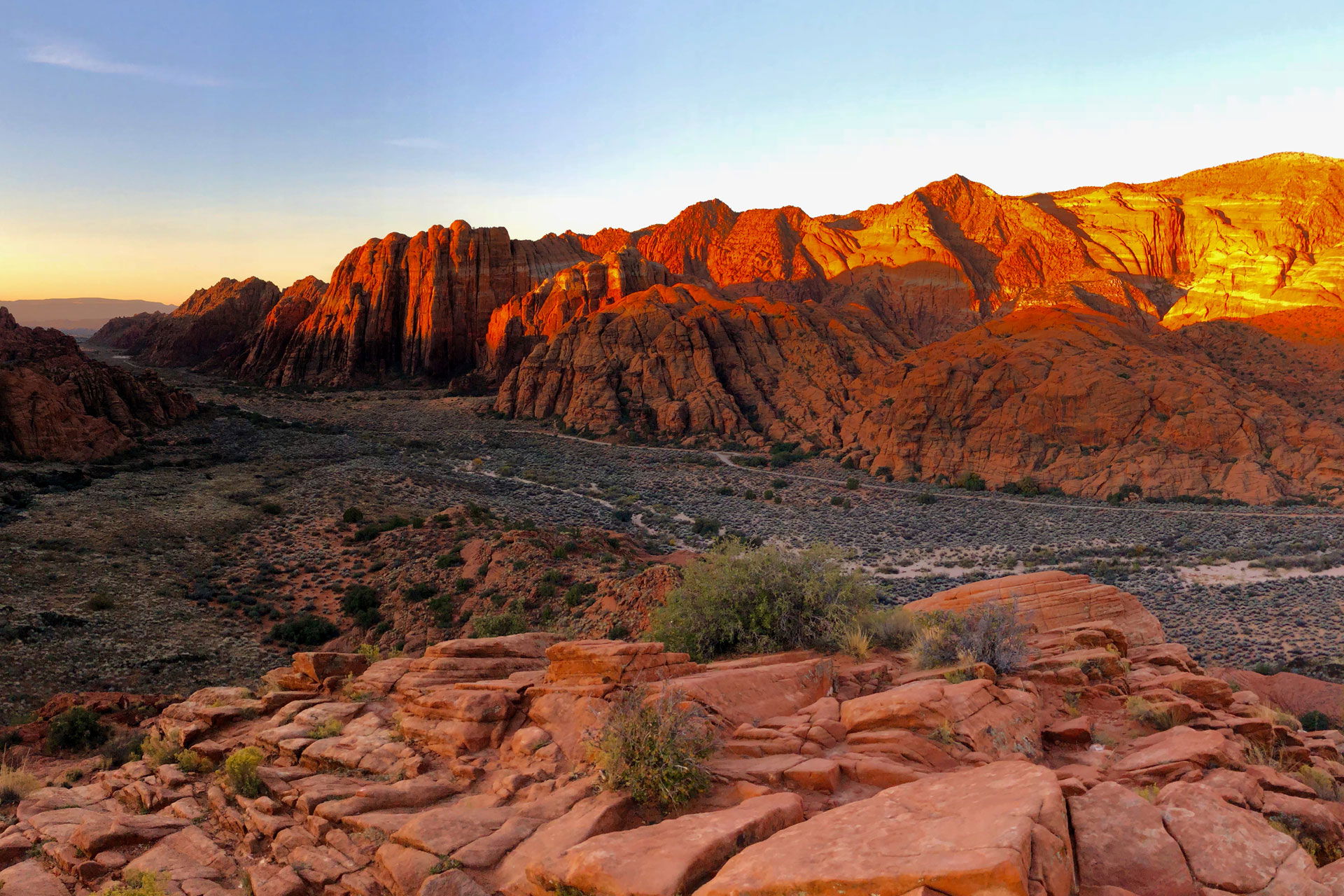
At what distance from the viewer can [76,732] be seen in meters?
12.4

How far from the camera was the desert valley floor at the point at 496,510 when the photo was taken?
19.5 meters

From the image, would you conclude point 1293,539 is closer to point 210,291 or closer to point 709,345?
point 709,345

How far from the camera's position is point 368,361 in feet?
313

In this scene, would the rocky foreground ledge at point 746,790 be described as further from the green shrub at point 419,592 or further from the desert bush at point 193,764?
the green shrub at point 419,592

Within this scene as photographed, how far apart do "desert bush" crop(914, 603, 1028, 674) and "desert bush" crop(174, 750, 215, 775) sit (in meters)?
9.39

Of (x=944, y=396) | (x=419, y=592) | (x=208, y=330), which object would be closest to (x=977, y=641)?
(x=419, y=592)

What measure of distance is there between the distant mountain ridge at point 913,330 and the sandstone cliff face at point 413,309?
13.9 inches

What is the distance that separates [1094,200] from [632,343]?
9464cm

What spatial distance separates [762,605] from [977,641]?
10.4ft

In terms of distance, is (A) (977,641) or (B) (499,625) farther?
(B) (499,625)

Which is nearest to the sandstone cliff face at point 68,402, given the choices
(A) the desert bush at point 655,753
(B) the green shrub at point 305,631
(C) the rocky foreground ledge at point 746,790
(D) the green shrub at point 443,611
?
(B) the green shrub at point 305,631

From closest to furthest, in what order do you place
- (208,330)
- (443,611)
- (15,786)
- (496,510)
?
1. (15,786)
2. (443,611)
3. (496,510)
4. (208,330)

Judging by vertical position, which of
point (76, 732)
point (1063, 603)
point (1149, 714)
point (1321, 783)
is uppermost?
point (1149, 714)

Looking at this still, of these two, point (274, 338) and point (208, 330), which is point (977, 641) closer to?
point (274, 338)
